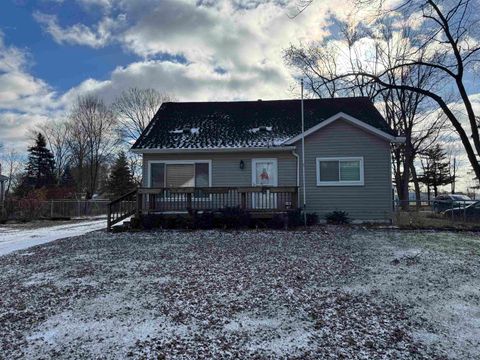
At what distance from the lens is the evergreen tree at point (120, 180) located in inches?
1412

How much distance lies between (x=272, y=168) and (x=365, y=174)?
346 centimetres

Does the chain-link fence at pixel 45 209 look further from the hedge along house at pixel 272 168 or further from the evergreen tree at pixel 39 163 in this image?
the evergreen tree at pixel 39 163

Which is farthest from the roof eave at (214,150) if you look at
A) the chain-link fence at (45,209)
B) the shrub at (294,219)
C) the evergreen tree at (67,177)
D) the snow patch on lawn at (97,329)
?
the evergreen tree at (67,177)

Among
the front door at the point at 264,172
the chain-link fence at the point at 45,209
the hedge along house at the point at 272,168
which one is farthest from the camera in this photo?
the chain-link fence at the point at 45,209

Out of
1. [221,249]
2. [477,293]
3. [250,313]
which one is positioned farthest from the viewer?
[221,249]

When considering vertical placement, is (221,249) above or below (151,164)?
below

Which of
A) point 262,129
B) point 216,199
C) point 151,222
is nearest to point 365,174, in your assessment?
point 262,129

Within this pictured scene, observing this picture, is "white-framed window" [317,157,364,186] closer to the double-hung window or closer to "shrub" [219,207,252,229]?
"shrub" [219,207,252,229]

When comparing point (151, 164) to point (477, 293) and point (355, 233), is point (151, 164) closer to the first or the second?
point (355, 233)

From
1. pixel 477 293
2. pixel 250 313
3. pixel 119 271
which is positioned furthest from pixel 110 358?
pixel 477 293

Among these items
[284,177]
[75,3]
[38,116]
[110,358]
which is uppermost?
[38,116]

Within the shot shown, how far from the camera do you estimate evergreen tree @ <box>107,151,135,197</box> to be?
118ft

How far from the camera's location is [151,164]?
14602 mm

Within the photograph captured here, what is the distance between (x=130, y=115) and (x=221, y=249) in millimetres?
29399
